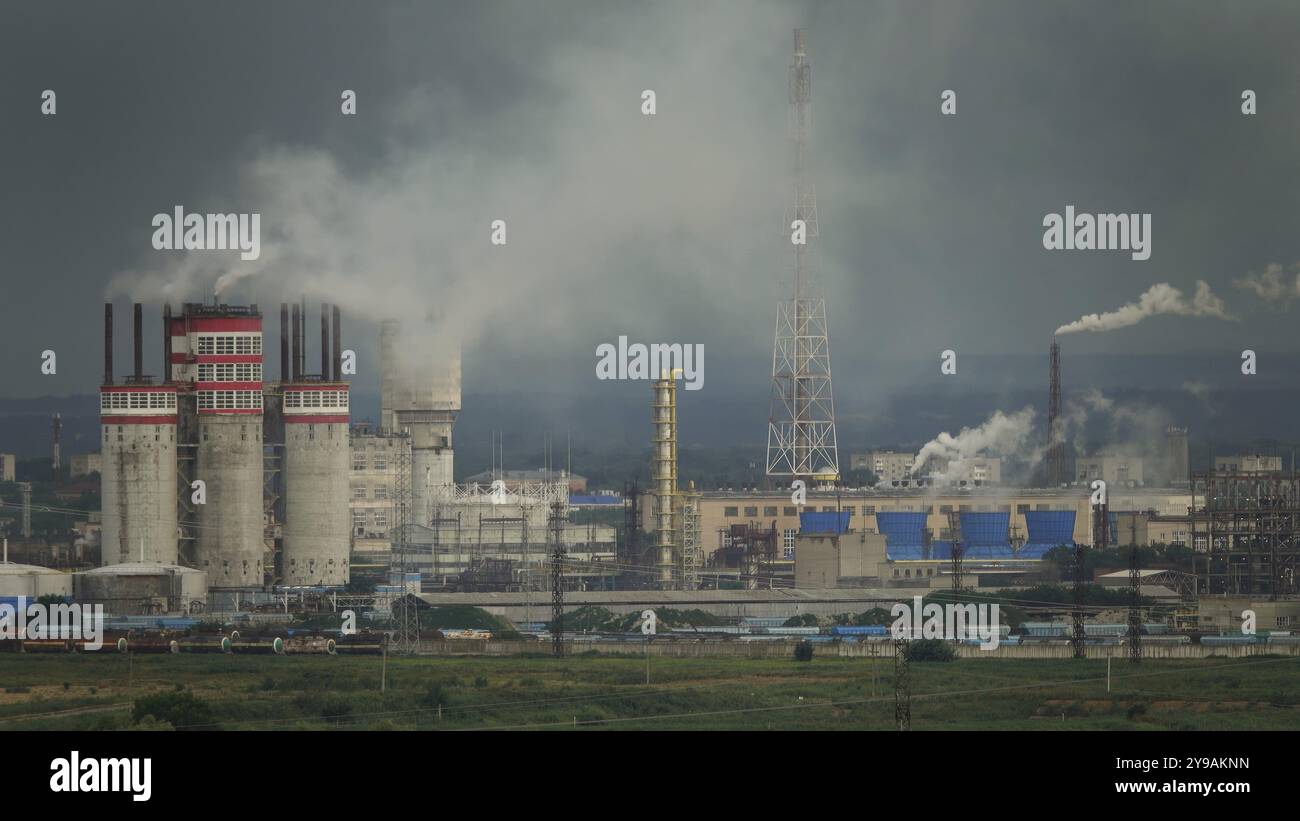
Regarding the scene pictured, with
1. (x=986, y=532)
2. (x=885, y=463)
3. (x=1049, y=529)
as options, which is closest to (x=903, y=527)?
(x=986, y=532)

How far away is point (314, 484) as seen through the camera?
71.9 m

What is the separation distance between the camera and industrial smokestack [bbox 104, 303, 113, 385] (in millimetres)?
70250

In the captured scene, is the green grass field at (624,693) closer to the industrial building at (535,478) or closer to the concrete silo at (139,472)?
the concrete silo at (139,472)

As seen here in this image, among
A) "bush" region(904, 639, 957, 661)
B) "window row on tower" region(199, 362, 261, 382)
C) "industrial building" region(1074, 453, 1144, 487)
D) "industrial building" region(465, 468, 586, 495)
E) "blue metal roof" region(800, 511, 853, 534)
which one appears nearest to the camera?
"bush" region(904, 639, 957, 661)

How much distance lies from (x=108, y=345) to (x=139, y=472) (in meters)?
4.48

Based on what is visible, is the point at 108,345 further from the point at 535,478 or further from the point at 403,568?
the point at 535,478

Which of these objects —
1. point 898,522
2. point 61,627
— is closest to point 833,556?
point 898,522

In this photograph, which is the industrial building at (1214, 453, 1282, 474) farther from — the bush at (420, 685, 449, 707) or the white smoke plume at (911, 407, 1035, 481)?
the bush at (420, 685, 449, 707)

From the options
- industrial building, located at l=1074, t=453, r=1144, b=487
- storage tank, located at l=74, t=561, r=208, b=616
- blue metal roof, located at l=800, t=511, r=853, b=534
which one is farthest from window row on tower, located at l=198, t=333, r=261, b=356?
industrial building, located at l=1074, t=453, r=1144, b=487

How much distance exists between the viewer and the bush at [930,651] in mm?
56812

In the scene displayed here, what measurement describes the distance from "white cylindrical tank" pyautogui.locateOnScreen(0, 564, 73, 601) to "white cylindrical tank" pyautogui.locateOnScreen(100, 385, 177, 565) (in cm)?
219

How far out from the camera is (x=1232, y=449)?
333 feet

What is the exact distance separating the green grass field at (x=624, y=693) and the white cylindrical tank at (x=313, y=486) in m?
13.2

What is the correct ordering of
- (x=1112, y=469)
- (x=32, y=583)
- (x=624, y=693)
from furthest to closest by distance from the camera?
1. (x=1112, y=469)
2. (x=32, y=583)
3. (x=624, y=693)
